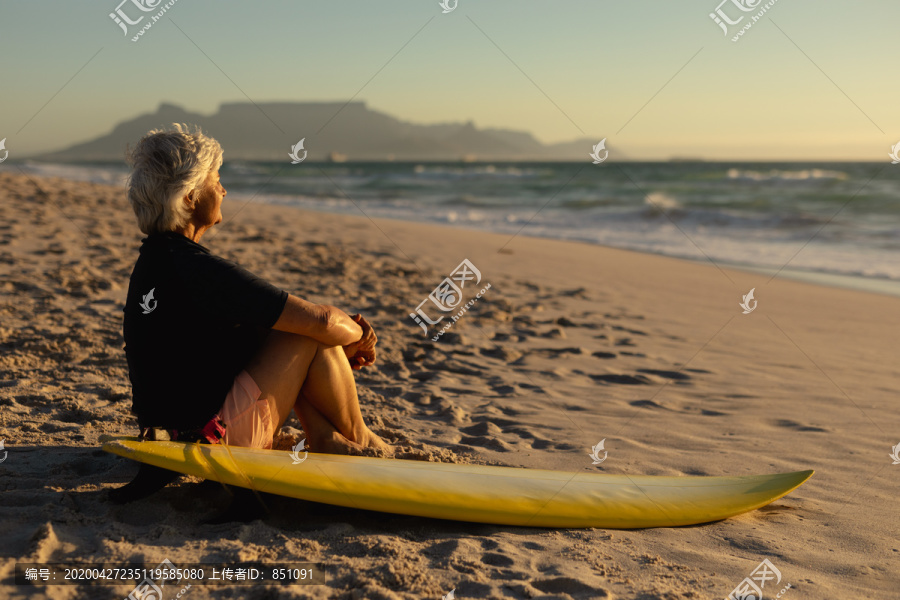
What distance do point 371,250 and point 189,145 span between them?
5631 mm

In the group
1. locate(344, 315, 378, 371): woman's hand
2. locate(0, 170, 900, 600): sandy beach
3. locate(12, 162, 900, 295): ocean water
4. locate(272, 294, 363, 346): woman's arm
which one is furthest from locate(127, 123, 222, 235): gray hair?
locate(12, 162, 900, 295): ocean water

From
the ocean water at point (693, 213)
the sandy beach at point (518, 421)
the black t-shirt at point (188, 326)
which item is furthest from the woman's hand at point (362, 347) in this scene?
the ocean water at point (693, 213)

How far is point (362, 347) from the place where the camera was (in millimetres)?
2324

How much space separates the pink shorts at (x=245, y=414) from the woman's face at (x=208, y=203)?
0.48m

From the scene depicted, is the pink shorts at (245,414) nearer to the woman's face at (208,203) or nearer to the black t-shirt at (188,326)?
the black t-shirt at (188,326)

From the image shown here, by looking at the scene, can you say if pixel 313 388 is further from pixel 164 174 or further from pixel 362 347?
pixel 164 174

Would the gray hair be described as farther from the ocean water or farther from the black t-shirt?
the ocean water

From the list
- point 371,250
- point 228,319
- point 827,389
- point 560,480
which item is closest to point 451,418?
point 560,480

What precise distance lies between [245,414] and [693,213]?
44.8 ft

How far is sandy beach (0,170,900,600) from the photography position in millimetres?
1854

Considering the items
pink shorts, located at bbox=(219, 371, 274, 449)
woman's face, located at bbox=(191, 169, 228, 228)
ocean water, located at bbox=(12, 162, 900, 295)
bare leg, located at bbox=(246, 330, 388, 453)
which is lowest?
pink shorts, located at bbox=(219, 371, 274, 449)

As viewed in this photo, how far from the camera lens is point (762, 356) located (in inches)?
172

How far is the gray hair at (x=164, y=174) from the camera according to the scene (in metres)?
1.94

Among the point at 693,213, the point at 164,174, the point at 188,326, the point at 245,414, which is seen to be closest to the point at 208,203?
the point at 164,174
